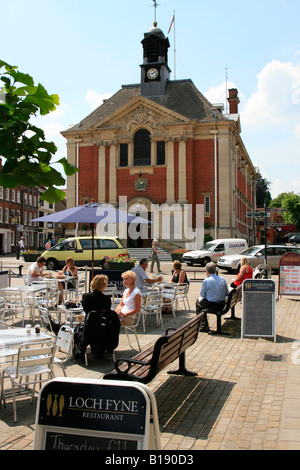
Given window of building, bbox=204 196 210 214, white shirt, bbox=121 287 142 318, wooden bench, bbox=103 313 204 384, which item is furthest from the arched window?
wooden bench, bbox=103 313 204 384

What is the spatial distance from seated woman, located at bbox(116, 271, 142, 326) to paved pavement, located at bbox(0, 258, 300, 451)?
0.59 m

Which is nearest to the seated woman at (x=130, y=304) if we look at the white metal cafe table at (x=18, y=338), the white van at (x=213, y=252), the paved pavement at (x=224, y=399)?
the paved pavement at (x=224, y=399)

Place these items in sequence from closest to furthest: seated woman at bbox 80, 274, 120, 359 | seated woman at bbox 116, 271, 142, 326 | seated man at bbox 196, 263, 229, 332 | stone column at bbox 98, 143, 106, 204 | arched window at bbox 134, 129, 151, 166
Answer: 1. seated woman at bbox 80, 274, 120, 359
2. seated woman at bbox 116, 271, 142, 326
3. seated man at bbox 196, 263, 229, 332
4. arched window at bbox 134, 129, 151, 166
5. stone column at bbox 98, 143, 106, 204

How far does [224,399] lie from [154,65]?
1639 inches

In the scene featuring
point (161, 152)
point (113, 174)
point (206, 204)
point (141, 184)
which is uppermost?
point (161, 152)

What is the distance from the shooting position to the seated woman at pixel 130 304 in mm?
7746

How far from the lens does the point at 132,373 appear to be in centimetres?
508

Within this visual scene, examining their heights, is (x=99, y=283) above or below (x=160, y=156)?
below

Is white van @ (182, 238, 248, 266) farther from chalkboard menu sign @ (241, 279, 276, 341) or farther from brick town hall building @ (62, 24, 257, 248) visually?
chalkboard menu sign @ (241, 279, 276, 341)

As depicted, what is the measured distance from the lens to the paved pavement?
14.6ft

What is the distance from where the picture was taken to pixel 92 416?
2707mm

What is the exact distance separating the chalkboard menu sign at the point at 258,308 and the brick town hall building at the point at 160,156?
96.5ft

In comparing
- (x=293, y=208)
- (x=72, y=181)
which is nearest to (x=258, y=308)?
(x=72, y=181)

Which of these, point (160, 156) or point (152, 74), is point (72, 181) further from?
point (152, 74)
